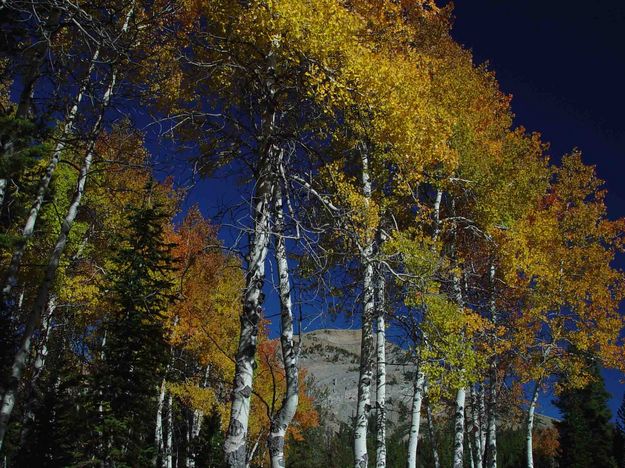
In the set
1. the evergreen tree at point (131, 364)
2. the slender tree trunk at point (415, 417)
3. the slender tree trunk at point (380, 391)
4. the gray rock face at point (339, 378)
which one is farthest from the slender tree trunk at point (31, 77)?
the gray rock face at point (339, 378)

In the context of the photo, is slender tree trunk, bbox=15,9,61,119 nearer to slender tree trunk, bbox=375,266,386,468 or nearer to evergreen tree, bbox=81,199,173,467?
evergreen tree, bbox=81,199,173,467

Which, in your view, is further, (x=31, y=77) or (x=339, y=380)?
(x=339, y=380)

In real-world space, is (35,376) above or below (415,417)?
above

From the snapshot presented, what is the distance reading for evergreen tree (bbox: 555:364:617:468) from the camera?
34.8m

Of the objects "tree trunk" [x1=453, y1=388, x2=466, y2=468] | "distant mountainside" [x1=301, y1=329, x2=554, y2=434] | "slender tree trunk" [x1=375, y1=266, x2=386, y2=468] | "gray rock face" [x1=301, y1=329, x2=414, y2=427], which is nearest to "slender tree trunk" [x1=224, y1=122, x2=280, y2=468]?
"slender tree trunk" [x1=375, y1=266, x2=386, y2=468]

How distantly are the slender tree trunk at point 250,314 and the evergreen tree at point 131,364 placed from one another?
525 cm

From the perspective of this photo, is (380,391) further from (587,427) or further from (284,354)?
(587,427)

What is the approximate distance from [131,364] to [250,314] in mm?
7340

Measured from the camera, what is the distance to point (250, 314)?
542 centimetres

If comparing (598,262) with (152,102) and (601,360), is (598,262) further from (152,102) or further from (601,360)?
(152,102)

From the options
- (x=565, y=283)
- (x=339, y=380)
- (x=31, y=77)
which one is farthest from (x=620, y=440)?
(x=339, y=380)

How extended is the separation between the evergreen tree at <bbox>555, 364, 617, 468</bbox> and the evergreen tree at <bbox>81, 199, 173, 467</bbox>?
3265cm

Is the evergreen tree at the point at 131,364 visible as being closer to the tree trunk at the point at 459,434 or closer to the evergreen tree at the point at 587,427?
the tree trunk at the point at 459,434

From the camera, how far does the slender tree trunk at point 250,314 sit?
4938 mm
